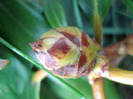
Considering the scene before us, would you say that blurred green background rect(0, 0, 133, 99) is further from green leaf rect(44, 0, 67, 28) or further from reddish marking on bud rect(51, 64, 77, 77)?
reddish marking on bud rect(51, 64, 77, 77)

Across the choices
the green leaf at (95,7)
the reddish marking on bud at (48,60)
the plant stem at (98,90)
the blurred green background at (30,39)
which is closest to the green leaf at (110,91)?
the blurred green background at (30,39)

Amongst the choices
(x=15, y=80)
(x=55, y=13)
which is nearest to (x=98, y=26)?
(x=55, y=13)

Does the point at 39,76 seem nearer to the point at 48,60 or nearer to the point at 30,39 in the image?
the point at 30,39

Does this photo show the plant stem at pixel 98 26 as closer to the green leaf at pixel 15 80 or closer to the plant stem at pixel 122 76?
the plant stem at pixel 122 76

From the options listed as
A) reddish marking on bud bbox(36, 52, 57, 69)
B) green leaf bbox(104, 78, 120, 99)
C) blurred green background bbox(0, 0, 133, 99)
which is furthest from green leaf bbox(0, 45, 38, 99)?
green leaf bbox(104, 78, 120, 99)

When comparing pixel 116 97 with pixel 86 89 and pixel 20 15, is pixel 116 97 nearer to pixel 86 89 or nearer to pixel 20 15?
pixel 86 89

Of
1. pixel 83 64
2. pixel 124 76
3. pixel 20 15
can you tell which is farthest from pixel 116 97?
pixel 20 15

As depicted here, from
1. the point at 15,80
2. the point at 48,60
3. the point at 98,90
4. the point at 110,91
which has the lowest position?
the point at 110,91
